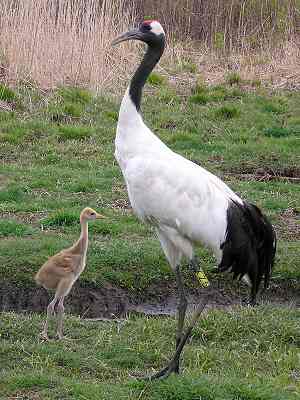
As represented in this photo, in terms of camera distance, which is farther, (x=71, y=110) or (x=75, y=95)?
(x=75, y=95)

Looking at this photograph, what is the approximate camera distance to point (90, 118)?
13859 mm

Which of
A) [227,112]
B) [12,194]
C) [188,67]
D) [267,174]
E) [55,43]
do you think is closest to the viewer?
[12,194]

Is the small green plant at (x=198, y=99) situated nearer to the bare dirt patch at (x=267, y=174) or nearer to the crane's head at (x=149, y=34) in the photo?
the bare dirt patch at (x=267, y=174)

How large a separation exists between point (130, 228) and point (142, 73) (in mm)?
3216

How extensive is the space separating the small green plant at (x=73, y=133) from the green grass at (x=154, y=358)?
563 centimetres

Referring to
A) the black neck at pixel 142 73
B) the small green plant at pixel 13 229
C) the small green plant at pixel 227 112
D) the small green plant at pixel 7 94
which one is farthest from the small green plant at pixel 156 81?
the black neck at pixel 142 73

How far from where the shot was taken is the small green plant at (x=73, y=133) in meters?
12.9

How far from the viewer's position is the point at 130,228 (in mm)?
9734

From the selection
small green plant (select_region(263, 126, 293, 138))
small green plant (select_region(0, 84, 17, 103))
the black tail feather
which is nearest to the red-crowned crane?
the black tail feather

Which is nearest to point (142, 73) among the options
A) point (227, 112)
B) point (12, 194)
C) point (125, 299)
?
point (125, 299)

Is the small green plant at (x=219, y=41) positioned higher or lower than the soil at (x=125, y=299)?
higher

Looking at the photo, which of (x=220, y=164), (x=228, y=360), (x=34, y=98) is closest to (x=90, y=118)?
(x=34, y=98)

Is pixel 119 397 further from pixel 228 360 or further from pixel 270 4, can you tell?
pixel 270 4

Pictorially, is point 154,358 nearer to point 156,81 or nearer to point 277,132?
point 277,132
